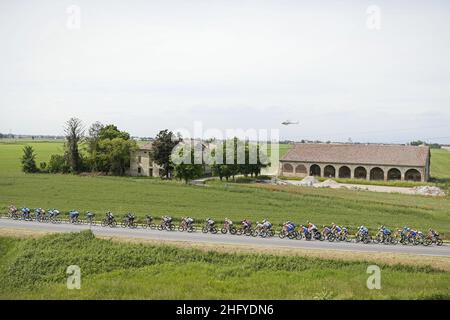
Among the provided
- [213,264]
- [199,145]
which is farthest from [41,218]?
[199,145]

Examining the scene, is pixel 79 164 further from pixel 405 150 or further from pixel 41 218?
pixel 405 150

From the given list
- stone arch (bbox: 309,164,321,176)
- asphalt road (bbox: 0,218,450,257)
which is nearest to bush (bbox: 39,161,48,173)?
stone arch (bbox: 309,164,321,176)

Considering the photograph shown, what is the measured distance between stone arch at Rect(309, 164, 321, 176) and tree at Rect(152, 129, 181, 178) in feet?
69.0

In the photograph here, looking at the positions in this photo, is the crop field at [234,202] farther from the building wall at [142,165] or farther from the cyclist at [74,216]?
the building wall at [142,165]

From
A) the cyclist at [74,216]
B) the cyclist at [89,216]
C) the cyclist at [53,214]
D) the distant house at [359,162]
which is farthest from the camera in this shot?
the distant house at [359,162]

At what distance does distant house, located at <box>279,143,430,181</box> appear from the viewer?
221 feet

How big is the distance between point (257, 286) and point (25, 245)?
14.2 metres

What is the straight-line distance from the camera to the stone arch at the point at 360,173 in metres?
71.4

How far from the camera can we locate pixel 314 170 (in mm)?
74125

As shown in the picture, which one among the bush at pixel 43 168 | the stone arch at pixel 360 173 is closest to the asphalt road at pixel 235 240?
the bush at pixel 43 168

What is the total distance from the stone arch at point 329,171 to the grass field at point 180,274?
49.8m

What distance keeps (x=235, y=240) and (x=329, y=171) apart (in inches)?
1892

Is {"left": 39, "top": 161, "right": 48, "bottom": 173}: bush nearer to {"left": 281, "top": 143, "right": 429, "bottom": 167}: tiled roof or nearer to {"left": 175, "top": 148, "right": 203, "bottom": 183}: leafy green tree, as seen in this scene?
{"left": 175, "top": 148, "right": 203, "bottom": 183}: leafy green tree
